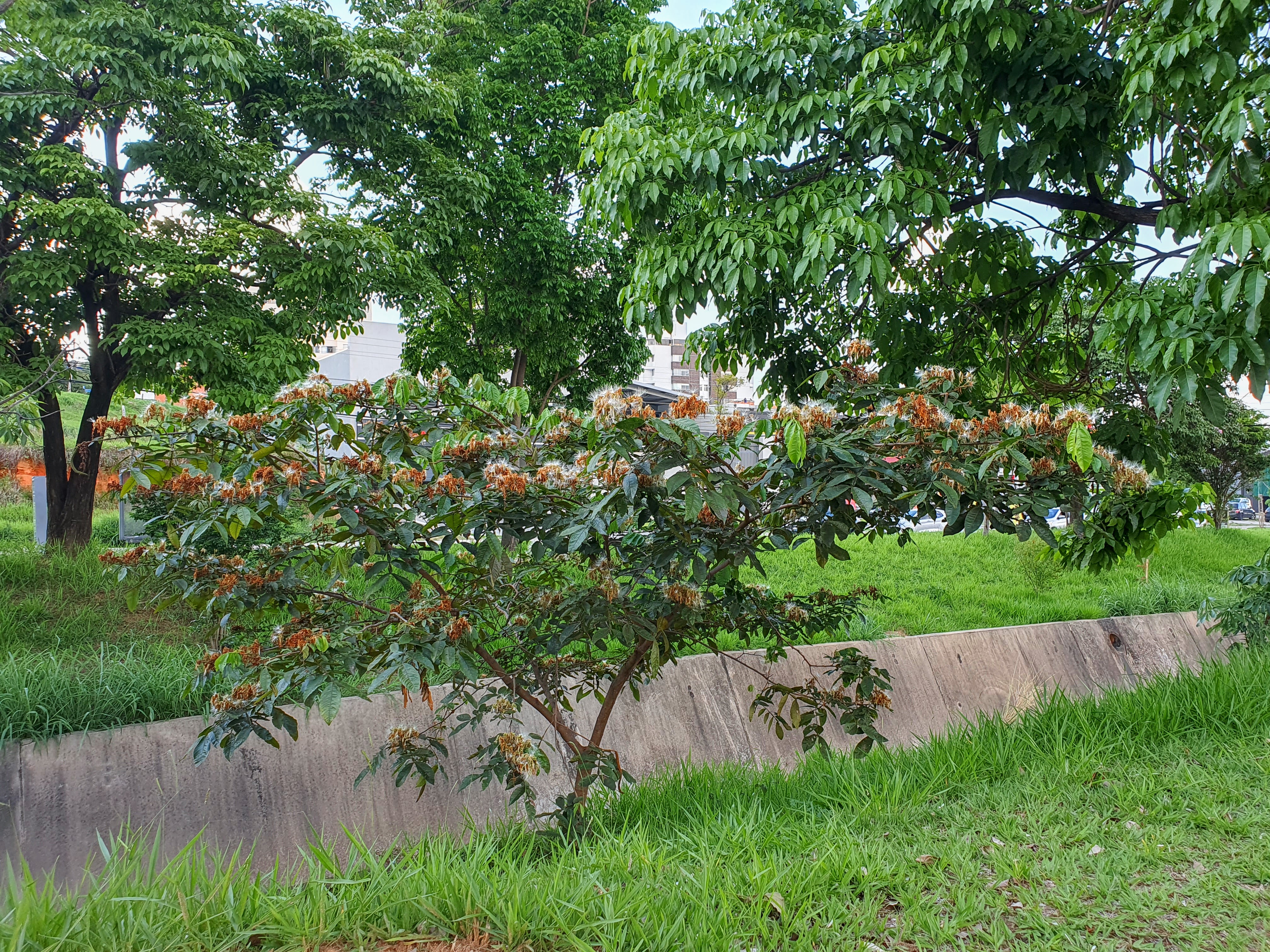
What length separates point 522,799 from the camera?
464 cm

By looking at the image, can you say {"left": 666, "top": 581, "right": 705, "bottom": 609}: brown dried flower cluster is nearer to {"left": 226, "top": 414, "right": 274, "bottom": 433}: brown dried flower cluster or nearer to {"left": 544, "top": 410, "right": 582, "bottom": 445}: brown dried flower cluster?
{"left": 544, "top": 410, "right": 582, "bottom": 445}: brown dried flower cluster

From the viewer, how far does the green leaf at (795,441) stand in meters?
2.22

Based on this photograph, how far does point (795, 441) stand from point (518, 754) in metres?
1.56

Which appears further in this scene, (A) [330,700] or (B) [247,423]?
(B) [247,423]

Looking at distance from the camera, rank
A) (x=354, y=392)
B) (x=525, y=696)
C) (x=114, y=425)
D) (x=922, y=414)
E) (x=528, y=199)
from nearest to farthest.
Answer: (x=922, y=414)
(x=114, y=425)
(x=354, y=392)
(x=525, y=696)
(x=528, y=199)

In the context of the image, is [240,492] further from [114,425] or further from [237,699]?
[237,699]

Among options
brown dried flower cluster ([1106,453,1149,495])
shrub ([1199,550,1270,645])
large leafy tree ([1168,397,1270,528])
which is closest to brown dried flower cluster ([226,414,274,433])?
brown dried flower cluster ([1106,453,1149,495])

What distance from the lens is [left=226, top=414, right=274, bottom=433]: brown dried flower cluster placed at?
8.81ft

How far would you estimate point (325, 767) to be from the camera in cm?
414

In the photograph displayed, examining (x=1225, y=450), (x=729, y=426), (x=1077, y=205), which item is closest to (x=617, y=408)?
(x=729, y=426)

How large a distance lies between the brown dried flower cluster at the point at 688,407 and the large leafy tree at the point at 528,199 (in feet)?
23.7

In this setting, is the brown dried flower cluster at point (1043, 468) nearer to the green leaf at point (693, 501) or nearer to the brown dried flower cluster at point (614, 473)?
the green leaf at point (693, 501)

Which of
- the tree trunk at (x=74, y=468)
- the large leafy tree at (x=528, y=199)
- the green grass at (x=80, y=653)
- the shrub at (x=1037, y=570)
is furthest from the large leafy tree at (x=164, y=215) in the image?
the shrub at (x=1037, y=570)

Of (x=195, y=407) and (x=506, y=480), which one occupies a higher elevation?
(x=195, y=407)
